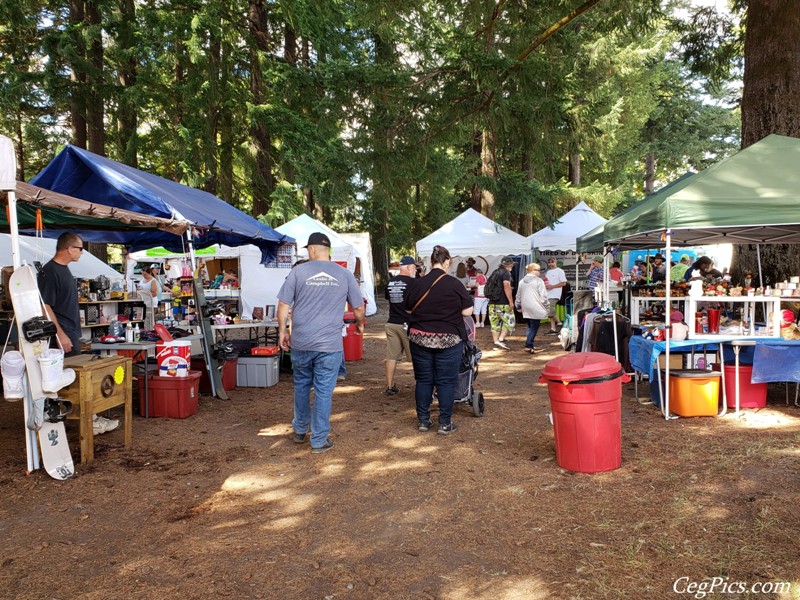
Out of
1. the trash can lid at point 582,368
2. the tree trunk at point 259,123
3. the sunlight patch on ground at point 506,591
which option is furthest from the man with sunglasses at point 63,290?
the tree trunk at point 259,123

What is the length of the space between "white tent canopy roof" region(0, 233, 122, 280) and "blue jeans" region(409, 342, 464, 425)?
9046 mm

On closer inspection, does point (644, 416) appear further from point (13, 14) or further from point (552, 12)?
point (13, 14)

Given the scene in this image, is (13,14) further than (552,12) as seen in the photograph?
Yes

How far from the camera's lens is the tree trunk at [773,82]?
320 inches

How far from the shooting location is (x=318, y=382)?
5258 mm

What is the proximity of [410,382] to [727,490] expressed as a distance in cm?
515

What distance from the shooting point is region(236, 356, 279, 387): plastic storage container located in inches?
340

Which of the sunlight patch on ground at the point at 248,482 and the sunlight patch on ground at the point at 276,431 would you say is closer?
the sunlight patch on ground at the point at 248,482

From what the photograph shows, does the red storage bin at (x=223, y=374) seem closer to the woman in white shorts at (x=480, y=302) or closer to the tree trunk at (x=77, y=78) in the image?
the woman in white shorts at (x=480, y=302)

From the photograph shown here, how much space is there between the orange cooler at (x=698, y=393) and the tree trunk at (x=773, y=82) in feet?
10.7

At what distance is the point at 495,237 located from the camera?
16.9m

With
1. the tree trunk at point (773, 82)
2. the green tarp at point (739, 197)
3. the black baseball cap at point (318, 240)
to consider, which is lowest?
the black baseball cap at point (318, 240)

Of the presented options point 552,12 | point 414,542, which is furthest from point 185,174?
point 414,542

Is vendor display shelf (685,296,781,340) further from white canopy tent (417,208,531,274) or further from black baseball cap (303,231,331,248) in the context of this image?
white canopy tent (417,208,531,274)
